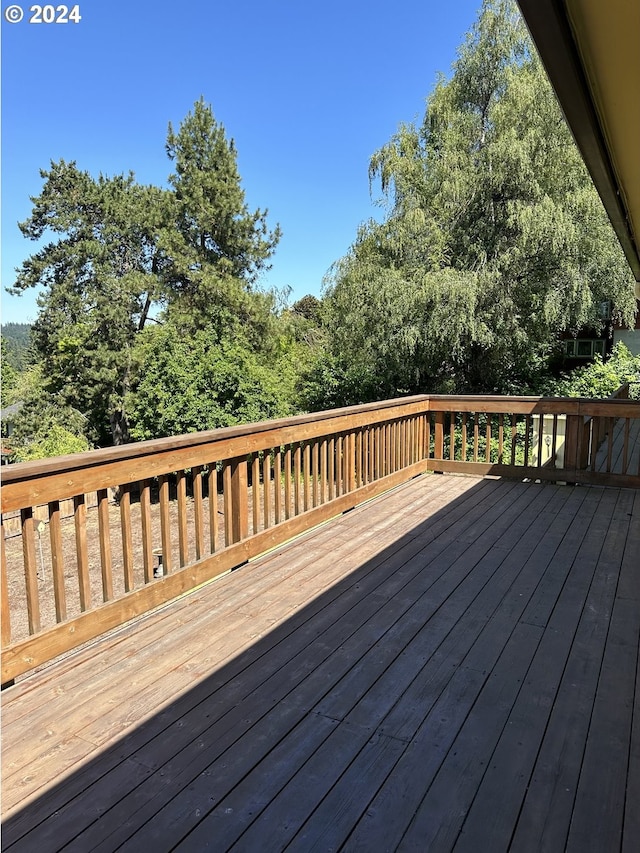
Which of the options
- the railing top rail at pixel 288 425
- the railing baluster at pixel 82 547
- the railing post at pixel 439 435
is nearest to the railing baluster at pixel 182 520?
the railing top rail at pixel 288 425

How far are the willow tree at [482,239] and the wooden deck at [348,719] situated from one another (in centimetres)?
844

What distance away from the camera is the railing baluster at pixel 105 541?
2.17 meters

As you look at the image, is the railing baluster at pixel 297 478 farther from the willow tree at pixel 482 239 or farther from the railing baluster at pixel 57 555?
the willow tree at pixel 482 239

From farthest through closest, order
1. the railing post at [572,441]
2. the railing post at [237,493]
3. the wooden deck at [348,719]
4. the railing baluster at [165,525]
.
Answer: the railing post at [572,441]
the railing post at [237,493]
the railing baluster at [165,525]
the wooden deck at [348,719]

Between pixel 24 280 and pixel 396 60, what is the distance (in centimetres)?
1468

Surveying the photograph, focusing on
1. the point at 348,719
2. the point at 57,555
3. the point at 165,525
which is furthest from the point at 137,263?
the point at 348,719

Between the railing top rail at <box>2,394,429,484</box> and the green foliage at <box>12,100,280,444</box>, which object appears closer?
the railing top rail at <box>2,394,429,484</box>

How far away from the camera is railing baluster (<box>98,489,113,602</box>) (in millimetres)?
2166

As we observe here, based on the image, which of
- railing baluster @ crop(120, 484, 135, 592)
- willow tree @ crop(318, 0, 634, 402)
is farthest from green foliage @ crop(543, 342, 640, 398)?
railing baluster @ crop(120, 484, 135, 592)

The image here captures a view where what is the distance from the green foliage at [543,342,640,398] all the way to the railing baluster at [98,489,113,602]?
9.98m

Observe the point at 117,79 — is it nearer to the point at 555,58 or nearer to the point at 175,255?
the point at 175,255

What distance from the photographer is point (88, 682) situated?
6.40ft

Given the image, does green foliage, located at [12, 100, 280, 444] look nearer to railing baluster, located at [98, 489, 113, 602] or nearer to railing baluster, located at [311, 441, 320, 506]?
railing baluster, located at [311, 441, 320, 506]

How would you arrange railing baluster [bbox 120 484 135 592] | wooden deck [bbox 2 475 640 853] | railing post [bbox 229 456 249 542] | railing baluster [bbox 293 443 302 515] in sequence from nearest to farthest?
wooden deck [bbox 2 475 640 853] < railing baluster [bbox 120 484 135 592] < railing post [bbox 229 456 249 542] < railing baluster [bbox 293 443 302 515]
